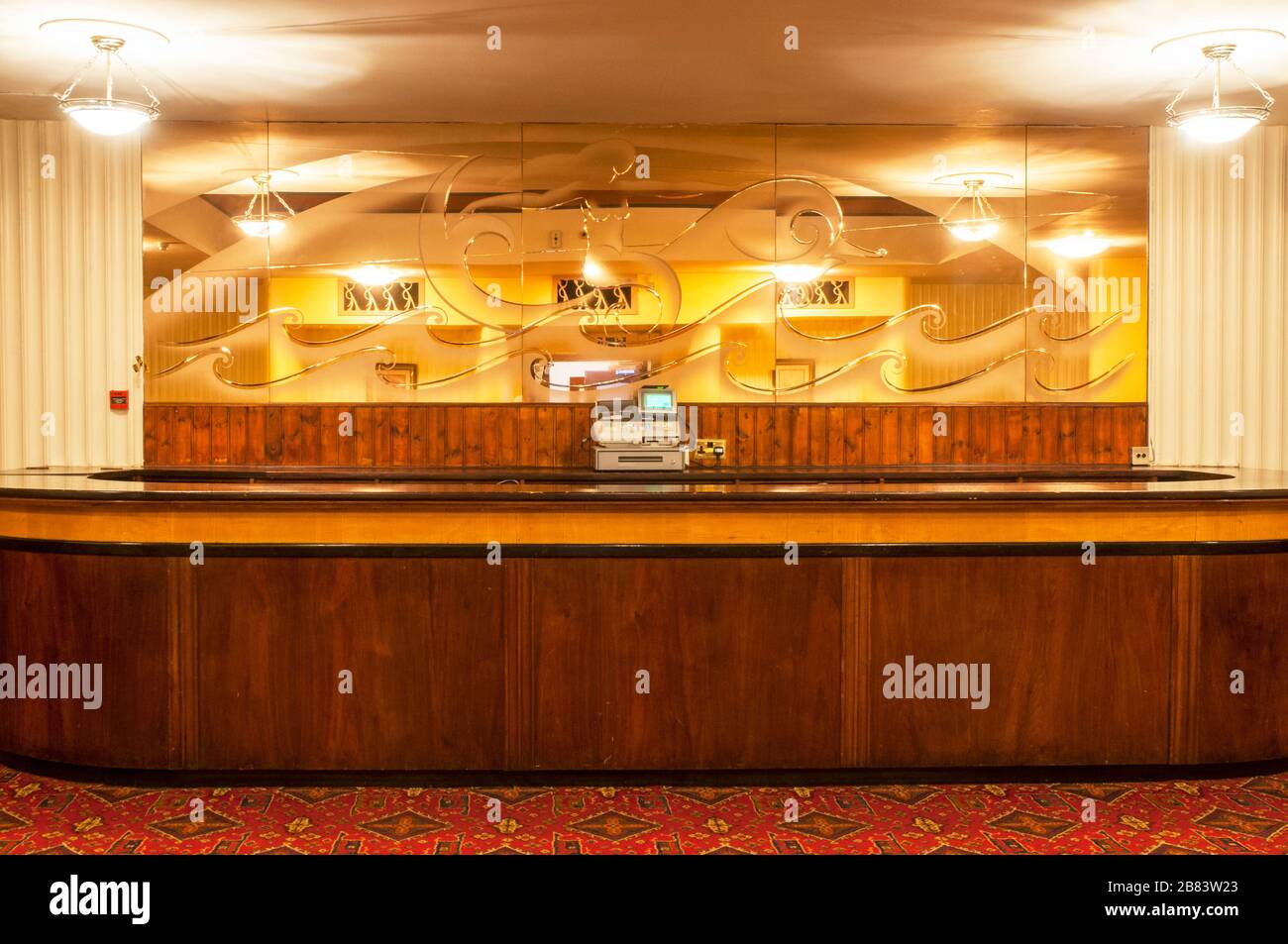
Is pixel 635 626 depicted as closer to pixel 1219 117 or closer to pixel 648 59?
pixel 648 59

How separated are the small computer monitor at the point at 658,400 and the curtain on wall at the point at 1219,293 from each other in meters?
3.01

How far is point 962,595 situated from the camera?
11.9 ft

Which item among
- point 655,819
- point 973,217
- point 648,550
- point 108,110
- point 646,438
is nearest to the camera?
point 655,819

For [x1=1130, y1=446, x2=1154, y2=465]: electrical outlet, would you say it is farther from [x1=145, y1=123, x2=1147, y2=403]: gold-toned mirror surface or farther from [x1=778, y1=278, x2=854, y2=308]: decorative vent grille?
[x1=778, y1=278, x2=854, y2=308]: decorative vent grille

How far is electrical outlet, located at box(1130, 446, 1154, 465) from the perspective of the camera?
6141mm

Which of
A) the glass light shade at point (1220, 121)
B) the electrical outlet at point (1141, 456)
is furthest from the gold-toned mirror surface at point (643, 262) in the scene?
the glass light shade at point (1220, 121)

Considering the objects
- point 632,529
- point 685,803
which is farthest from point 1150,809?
point 632,529

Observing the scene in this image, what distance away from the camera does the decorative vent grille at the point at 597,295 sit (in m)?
6.03

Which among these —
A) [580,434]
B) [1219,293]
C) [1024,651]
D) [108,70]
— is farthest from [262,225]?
[1219,293]

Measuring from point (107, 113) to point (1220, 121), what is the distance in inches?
200

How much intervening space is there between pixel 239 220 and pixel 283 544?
10.5 ft

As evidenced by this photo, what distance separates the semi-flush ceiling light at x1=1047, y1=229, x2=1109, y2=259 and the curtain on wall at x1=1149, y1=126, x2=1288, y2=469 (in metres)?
0.33

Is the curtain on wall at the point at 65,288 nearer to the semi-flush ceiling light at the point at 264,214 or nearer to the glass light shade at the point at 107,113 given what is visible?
the semi-flush ceiling light at the point at 264,214

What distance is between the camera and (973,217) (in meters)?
6.09
